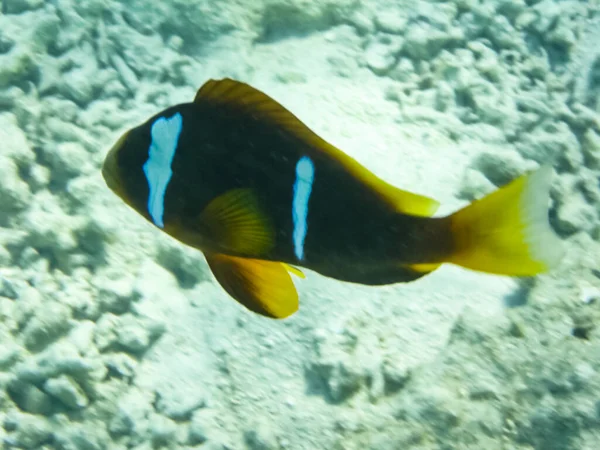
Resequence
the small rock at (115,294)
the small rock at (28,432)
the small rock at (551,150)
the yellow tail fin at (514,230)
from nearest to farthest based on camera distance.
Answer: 1. the yellow tail fin at (514,230)
2. the small rock at (28,432)
3. the small rock at (115,294)
4. the small rock at (551,150)

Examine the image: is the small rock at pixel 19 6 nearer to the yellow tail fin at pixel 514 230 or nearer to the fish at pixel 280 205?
the fish at pixel 280 205

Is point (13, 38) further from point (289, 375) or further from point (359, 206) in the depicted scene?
point (359, 206)

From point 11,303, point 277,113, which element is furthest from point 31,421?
point 277,113

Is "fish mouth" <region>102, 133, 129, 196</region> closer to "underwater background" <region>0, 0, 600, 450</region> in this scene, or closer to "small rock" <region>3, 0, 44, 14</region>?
"underwater background" <region>0, 0, 600, 450</region>

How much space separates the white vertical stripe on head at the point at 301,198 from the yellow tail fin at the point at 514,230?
0.23 meters

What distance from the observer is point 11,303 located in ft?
6.15

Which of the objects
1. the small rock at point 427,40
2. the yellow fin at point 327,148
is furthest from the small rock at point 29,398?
the small rock at point 427,40

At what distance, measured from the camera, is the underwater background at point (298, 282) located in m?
1.76

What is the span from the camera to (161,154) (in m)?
0.90

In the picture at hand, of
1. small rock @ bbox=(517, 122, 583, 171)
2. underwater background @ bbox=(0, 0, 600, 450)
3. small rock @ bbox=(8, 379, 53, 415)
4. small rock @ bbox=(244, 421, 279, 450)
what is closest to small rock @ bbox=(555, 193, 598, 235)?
underwater background @ bbox=(0, 0, 600, 450)

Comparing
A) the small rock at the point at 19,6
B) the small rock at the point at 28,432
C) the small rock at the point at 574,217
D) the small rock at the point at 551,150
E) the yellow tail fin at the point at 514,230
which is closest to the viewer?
the yellow tail fin at the point at 514,230

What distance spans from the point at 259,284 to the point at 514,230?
0.40 metres

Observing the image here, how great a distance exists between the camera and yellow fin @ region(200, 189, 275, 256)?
0.84 m

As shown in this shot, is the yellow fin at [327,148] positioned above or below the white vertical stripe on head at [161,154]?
above
